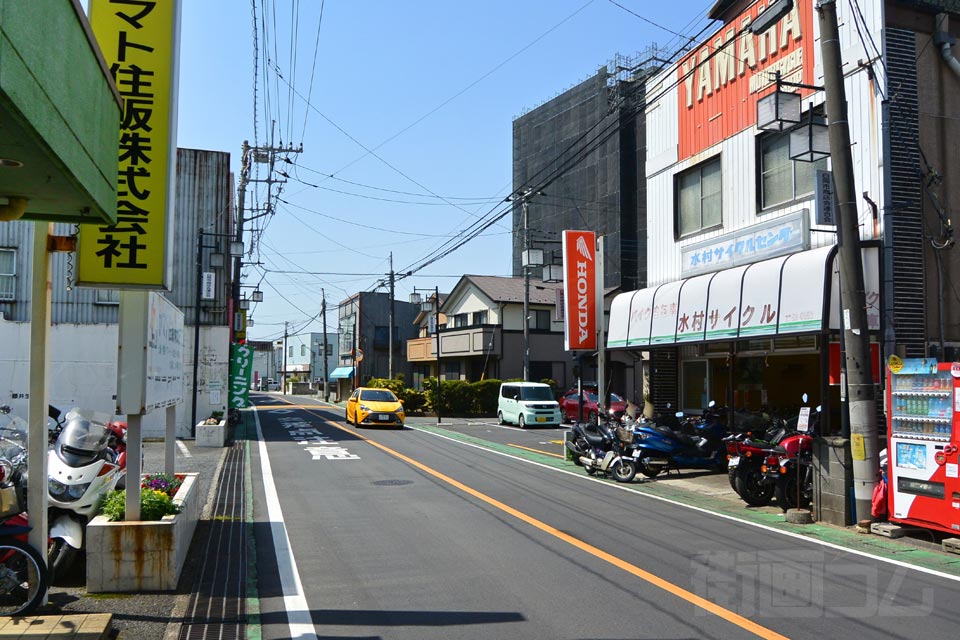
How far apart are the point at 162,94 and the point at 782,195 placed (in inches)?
470

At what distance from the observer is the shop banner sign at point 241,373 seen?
92.6 ft

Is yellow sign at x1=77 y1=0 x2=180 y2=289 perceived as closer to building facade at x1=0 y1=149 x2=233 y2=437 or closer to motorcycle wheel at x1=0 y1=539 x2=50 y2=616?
motorcycle wheel at x1=0 y1=539 x2=50 y2=616

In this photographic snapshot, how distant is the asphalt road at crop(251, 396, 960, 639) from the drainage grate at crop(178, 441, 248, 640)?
0.22m

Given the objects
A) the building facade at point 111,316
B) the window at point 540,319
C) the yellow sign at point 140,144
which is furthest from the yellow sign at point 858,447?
the window at point 540,319

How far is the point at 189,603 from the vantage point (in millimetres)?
6559

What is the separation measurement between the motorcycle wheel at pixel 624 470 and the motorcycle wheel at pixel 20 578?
34.7 ft

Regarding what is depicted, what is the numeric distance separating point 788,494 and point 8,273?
23376 mm

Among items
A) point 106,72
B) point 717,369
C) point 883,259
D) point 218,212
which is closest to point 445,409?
point 218,212

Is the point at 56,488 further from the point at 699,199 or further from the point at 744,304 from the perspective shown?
the point at 699,199

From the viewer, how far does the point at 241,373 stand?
2883cm

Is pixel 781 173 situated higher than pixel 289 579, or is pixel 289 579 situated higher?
pixel 781 173

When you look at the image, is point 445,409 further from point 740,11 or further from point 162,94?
point 162,94

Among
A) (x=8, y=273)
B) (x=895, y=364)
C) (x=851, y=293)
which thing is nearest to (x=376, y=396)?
(x=8, y=273)

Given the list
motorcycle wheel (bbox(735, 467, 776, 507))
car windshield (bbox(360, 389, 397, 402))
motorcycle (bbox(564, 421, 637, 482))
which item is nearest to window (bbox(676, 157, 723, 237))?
motorcycle (bbox(564, 421, 637, 482))
